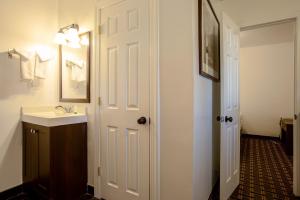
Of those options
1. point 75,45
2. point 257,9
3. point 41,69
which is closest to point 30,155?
point 41,69

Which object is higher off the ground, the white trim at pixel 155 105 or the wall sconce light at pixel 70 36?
the wall sconce light at pixel 70 36

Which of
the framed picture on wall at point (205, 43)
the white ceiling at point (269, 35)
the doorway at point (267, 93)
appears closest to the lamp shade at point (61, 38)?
the framed picture on wall at point (205, 43)

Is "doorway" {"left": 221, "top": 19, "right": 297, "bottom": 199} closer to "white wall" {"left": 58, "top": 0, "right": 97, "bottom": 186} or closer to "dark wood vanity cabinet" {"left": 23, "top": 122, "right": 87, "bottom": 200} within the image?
"white wall" {"left": 58, "top": 0, "right": 97, "bottom": 186}

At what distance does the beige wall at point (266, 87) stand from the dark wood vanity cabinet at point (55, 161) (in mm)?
4752

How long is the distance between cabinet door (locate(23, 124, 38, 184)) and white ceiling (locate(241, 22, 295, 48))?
4246 mm

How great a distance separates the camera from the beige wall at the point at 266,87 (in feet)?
15.0

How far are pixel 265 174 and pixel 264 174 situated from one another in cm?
2

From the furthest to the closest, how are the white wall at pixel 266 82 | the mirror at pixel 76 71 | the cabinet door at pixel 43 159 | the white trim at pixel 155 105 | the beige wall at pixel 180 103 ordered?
the white wall at pixel 266 82, the mirror at pixel 76 71, the cabinet door at pixel 43 159, the white trim at pixel 155 105, the beige wall at pixel 180 103

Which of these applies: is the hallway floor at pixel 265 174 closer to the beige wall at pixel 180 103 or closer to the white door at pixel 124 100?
the beige wall at pixel 180 103

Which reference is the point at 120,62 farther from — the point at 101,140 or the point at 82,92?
the point at 101,140

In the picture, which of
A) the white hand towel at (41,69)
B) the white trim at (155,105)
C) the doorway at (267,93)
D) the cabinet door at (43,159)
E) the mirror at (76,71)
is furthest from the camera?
the doorway at (267,93)

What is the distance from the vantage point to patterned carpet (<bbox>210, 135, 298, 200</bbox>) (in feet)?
6.66

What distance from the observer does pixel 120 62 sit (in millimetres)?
1792

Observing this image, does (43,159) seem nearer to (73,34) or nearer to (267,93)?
(73,34)
